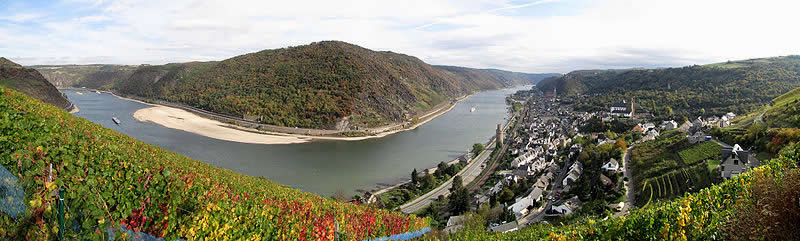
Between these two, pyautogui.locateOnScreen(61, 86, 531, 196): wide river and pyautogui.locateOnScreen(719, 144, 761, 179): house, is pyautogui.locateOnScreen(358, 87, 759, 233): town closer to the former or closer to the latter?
pyautogui.locateOnScreen(719, 144, 761, 179): house

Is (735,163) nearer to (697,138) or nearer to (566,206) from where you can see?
(566,206)

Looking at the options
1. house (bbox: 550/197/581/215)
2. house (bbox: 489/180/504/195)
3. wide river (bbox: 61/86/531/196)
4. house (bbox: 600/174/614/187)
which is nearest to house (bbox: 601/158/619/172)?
house (bbox: 600/174/614/187)

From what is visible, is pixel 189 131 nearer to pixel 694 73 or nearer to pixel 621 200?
pixel 621 200

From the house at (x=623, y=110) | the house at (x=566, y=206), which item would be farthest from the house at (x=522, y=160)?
the house at (x=623, y=110)

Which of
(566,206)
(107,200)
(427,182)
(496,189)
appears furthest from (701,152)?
(107,200)

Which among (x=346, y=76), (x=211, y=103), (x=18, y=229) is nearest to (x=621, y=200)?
(x=18, y=229)

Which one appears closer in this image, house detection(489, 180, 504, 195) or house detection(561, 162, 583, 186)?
house detection(561, 162, 583, 186)
